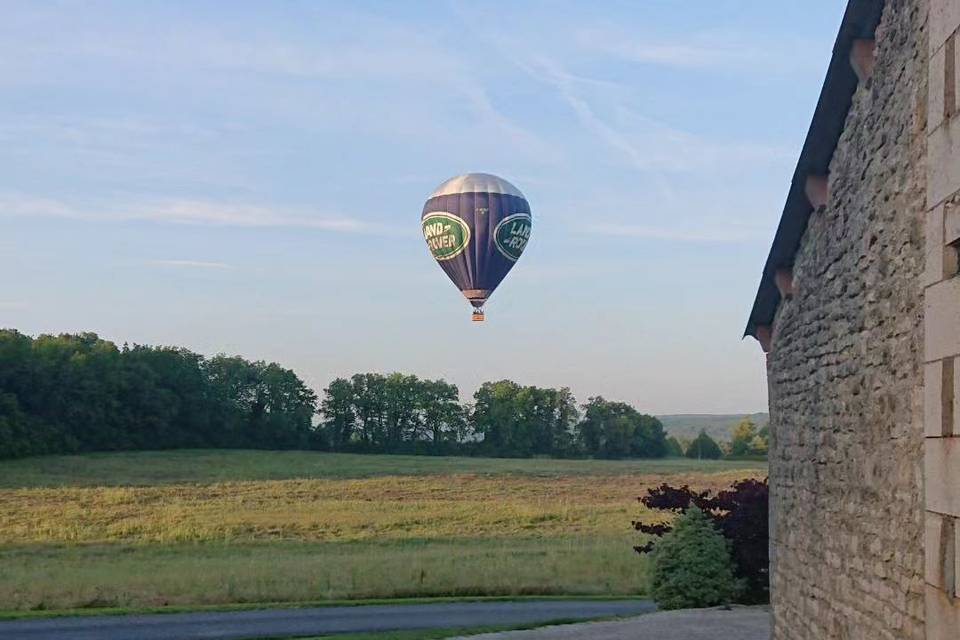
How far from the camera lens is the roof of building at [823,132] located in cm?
796

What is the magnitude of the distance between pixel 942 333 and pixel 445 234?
35.0 meters

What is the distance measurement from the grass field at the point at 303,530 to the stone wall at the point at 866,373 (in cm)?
1666

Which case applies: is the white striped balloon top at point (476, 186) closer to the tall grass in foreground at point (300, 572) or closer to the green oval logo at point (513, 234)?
the green oval logo at point (513, 234)

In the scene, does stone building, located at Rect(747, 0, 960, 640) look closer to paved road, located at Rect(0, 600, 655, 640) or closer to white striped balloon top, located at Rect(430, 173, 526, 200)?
paved road, located at Rect(0, 600, 655, 640)

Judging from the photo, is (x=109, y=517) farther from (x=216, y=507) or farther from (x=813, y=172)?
(x=813, y=172)

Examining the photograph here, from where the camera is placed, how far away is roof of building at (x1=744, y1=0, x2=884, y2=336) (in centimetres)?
796

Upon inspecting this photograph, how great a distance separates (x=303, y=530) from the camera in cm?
3966

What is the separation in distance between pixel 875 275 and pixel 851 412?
118 centimetres

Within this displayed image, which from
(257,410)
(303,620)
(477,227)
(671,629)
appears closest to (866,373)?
(671,629)

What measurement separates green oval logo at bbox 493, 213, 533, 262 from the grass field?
968 cm

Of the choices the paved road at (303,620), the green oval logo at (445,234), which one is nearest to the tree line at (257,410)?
the green oval logo at (445,234)

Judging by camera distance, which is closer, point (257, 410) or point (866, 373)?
point (866, 373)

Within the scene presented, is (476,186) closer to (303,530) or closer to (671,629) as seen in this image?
(303,530)

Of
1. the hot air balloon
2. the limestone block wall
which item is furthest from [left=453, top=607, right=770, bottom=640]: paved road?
the hot air balloon
